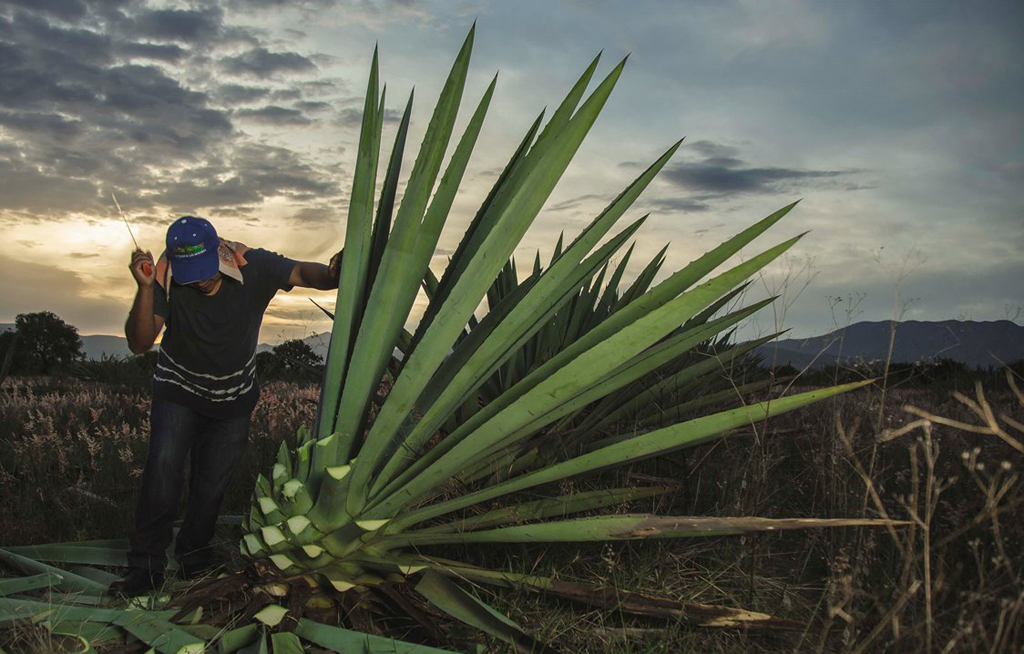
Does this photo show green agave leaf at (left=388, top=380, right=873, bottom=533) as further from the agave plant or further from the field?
the field

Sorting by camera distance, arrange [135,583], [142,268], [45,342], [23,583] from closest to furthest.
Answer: [23,583], [142,268], [135,583], [45,342]

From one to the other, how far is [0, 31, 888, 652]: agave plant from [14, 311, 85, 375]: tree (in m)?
13.8

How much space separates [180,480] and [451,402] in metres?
1.95

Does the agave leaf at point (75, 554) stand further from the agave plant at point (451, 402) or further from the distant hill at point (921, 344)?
the distant hill at point (921, 344)

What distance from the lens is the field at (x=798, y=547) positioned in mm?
2404

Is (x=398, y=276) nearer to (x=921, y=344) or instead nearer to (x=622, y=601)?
(x=622, y=601)

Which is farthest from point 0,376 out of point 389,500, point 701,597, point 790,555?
point 790,555

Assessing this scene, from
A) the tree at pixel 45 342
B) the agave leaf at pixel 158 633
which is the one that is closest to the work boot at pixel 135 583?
the agave leaf at pixel 158 633

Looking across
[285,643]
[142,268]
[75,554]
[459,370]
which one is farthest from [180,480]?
[459,370]

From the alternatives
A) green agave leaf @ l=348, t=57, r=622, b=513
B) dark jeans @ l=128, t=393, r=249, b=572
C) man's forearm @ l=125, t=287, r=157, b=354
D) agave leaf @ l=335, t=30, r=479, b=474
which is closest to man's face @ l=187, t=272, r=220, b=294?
man's forearm @ l=125, t=287, r=157, b=354

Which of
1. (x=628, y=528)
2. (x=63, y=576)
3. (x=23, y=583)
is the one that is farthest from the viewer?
(x=63, y=576)

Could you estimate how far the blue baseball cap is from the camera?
11.9 ft

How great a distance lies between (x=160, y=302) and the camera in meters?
3.82

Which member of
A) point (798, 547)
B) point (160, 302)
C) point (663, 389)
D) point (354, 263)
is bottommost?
point (798, 547)
